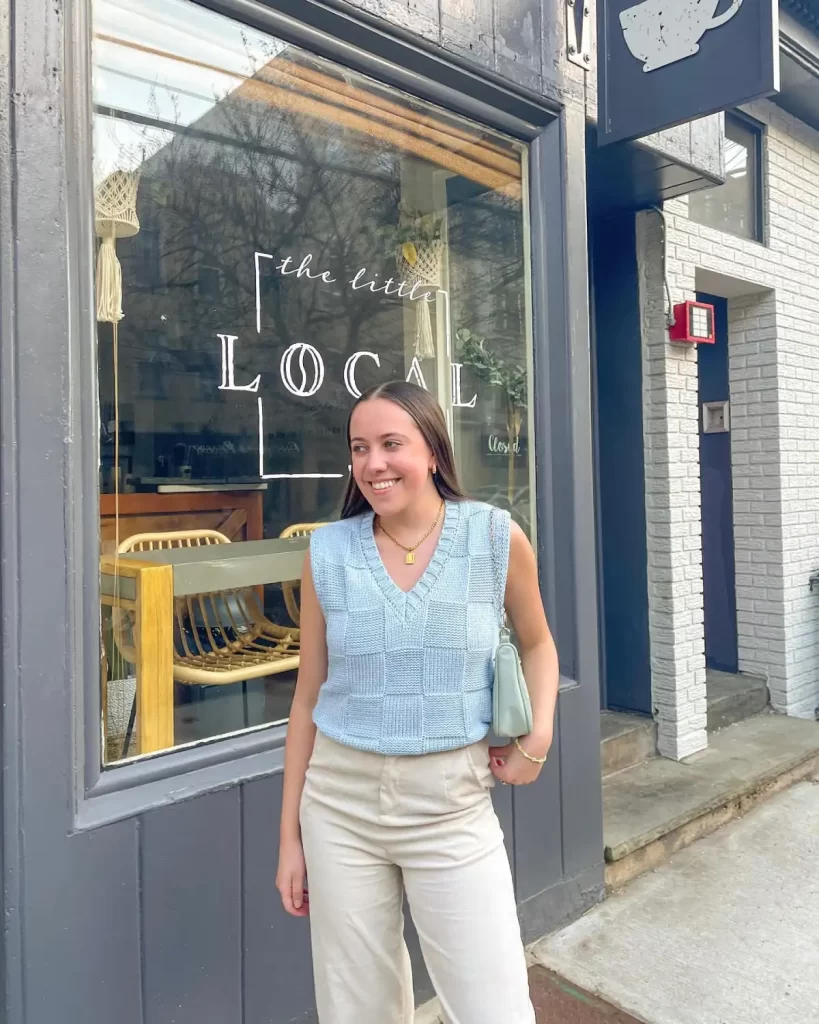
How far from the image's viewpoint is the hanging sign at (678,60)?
270cm

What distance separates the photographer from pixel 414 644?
1509mm

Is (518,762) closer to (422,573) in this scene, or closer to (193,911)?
(422,573)

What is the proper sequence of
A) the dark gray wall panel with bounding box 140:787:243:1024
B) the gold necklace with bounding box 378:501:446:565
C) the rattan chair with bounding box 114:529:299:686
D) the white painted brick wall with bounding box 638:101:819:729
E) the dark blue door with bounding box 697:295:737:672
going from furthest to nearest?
the dark blue door with bounding box 697:295:737:672
the white painted brick wall with bounding box 638:101:819:729
the rattan chair with bounding box 114:529:299:686
the dark gray wall panel with bounding box 140:787:243:1024
the gold necklace with bounding box 378:501:446:565

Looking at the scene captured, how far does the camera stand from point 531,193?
3.09 meters

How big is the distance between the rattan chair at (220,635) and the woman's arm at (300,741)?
85cm

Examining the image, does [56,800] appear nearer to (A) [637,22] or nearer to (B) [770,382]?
(A) [637,22]

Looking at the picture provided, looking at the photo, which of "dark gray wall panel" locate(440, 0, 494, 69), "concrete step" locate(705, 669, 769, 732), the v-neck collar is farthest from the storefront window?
"concrete step" locate(705, 669, 769, 732)

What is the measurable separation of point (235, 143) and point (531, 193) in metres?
1.07

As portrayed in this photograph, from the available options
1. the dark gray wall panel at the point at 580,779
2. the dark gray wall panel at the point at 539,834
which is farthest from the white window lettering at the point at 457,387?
the dark gray wall panel at the point at 539,834

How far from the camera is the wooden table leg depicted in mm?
2236

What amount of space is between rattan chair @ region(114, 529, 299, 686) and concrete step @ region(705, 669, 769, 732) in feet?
9.56

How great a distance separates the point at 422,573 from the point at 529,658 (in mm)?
305

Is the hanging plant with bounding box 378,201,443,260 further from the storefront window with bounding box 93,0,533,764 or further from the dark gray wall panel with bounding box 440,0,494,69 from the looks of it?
the dark gray wall panel with bounding box 440,0,494,69

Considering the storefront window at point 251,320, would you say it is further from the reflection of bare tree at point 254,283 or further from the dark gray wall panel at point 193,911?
the dark gray wall panel at point 193,911
